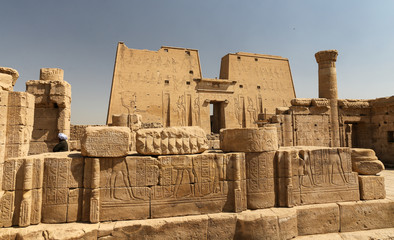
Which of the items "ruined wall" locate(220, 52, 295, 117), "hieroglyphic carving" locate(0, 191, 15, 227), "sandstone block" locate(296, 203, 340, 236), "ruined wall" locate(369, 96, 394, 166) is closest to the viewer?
"hieroglyphic carving" locate(0, 191, 15, 227)

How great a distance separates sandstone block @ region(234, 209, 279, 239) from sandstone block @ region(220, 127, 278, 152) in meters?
1.11

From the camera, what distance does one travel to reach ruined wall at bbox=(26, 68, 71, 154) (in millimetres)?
8180

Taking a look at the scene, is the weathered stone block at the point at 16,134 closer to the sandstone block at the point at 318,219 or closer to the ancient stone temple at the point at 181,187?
the ancient stone temple at the point at 181,187

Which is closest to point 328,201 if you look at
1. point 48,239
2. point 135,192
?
point 135,192

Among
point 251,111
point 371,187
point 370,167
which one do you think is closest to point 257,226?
point 371,187

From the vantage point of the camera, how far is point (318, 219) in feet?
13.6

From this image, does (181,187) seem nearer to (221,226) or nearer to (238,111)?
(221,226)

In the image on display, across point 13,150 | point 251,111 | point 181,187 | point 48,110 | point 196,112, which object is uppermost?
point 251,111

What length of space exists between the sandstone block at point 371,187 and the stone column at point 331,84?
7867 mm

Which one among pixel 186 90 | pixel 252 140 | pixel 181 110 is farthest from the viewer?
pixel 186 90

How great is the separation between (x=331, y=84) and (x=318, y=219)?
31.6 feet

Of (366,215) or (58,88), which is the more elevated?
(58,88)

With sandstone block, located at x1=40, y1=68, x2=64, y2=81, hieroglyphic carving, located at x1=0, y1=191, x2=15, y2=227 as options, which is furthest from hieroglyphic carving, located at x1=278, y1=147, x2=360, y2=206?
sandstone block, located at x1=40, y1=68, x2=64, y2=81

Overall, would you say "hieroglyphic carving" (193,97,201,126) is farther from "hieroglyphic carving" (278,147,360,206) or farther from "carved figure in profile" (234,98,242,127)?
"hieroglyphic carving" (278,147,360,206)
